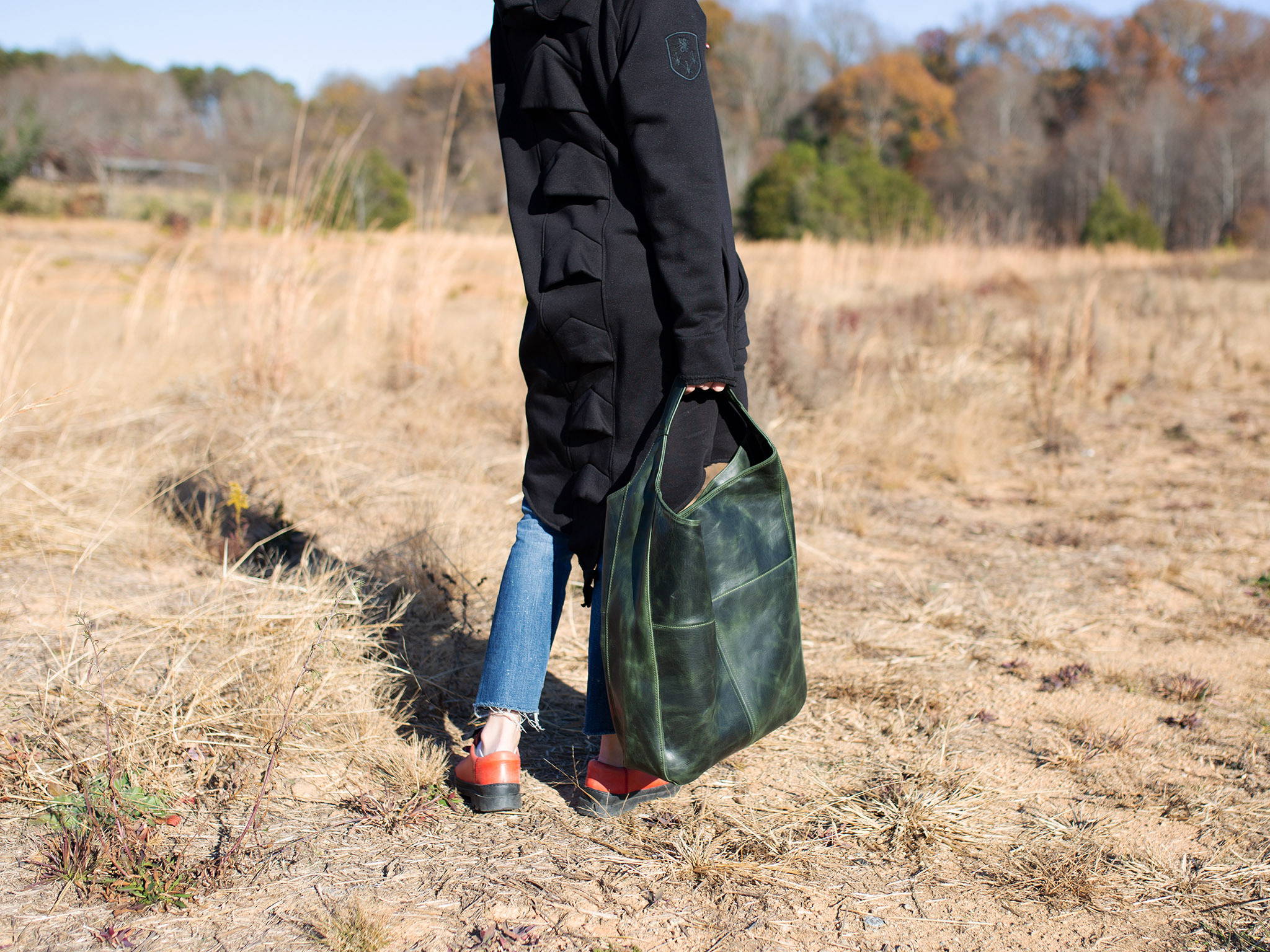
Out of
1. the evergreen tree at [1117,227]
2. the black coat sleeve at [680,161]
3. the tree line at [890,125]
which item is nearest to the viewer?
the black coat sleeve at [680,161]

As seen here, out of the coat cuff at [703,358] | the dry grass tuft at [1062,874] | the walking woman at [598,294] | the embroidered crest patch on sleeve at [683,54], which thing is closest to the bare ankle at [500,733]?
the walking woman at [598,294]

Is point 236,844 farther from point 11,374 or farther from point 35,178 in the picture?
point 35,178

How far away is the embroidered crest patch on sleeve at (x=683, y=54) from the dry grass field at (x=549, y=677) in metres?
1.36

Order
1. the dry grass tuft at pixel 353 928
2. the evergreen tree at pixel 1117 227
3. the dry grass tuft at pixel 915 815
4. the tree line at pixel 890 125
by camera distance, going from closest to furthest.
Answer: the dry grass tuft at pixel 353 928, the dry grass tuft at pixel 915 815, the tree line at pixel 890 125, the evergreen tree at pixel 1117 227

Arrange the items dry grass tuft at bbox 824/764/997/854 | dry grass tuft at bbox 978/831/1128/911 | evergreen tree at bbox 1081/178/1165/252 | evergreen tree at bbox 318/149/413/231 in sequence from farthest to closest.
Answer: evergreen tree at bbox 1081/178/1165/252 → evergreen tree at bbox 318/149/413/231 → dry grass tuft at bbox 824/764/997/854 → dry grass tuft at bbox 978/831/1128/911

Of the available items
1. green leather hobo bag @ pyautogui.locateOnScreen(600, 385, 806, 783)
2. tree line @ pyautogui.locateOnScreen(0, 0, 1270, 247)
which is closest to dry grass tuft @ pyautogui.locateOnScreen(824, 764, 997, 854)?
green leather hobo bag @ pyautogui.locateOnScreen(600, 385, 806, 783)

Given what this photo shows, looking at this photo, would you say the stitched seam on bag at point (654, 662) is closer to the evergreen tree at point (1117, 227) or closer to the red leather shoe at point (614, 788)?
the red leather shoe at point (614, 788)

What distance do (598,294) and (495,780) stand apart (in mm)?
945

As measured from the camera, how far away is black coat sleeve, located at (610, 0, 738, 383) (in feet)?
4.93

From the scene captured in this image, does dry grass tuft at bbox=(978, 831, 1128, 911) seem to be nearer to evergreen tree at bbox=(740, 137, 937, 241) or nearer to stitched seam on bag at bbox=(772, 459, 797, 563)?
stitched seam on bag at bbox=(772, 459, 797, 563)

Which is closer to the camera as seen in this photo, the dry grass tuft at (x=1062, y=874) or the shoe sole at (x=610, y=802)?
the dry grass tuft at (x=1062, y=874)

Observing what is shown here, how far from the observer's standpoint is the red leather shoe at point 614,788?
1842mm

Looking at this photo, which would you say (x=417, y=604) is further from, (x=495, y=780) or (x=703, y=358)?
(x=703, y=358)

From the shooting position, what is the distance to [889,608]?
302cm
